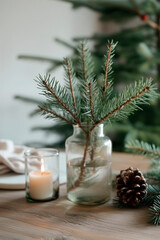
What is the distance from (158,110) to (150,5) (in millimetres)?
650

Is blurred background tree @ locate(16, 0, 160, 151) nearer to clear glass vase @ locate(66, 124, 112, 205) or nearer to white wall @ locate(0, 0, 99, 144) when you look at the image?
white wall @ locate(0, 0, 99, 144)

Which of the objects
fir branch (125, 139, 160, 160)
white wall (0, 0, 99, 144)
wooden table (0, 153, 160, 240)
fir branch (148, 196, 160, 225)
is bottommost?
wooden table (0, 153, 160, 240)

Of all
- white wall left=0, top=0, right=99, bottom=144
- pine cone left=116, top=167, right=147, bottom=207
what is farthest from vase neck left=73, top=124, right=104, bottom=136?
white wall left=0, top=0, right=99, bottom=144

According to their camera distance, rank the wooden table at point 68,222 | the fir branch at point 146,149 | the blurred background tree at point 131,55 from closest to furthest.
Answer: the wooden table at point 68,222, the fir branch at point 146,149, the blurred background tree at point 131,55

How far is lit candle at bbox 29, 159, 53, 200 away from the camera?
69 centimetres

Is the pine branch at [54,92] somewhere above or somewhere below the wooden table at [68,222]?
above

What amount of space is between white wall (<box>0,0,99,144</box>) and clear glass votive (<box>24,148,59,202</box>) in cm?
137

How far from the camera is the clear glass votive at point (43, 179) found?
688mm

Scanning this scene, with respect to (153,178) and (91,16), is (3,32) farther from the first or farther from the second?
(153,178)

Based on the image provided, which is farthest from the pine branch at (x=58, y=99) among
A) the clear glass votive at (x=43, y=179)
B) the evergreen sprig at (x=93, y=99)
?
the clear glass votive at (x=43, y=179)

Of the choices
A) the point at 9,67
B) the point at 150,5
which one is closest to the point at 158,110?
the point at 150,5

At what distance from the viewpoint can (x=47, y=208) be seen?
653 millimetres

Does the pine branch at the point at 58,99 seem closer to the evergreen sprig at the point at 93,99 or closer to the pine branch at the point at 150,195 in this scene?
the evergreen sprig at the point at 93,99

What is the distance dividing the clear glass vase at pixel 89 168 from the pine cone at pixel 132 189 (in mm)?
40
